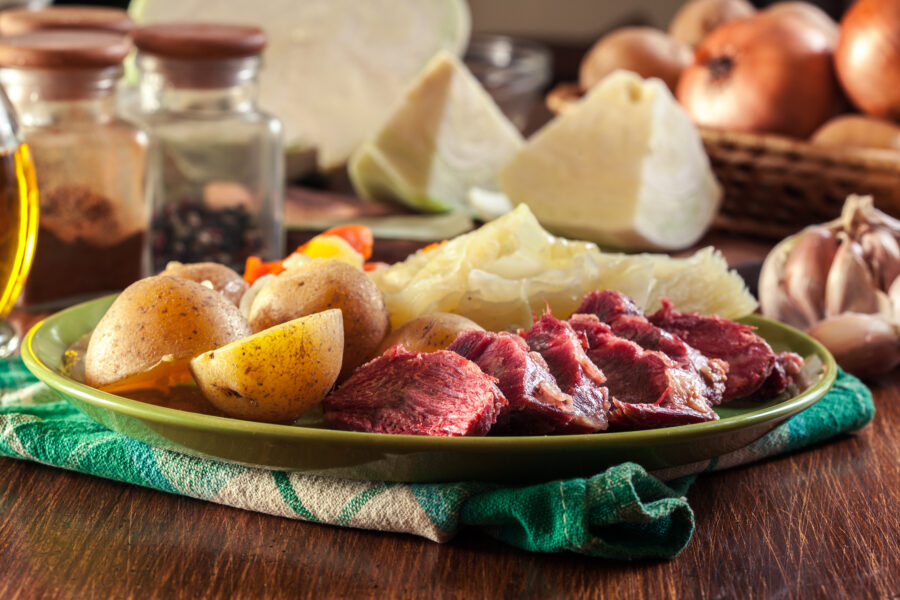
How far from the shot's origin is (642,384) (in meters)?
1.06

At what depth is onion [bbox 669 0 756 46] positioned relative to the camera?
285 centimetres

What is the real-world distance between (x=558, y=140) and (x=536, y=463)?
145cm

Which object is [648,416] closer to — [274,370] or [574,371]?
[574,371]

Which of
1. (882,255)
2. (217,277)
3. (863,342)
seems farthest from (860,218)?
(217,277)

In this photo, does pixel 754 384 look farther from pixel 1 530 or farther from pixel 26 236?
pixel 26 236

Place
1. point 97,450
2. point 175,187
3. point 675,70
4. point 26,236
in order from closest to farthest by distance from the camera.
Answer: point 97,450 → point 26,236 → point 175,187 → point 675,70

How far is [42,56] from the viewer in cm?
162

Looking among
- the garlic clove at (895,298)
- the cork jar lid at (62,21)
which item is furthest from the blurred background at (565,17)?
the garlic clove at (895,298)

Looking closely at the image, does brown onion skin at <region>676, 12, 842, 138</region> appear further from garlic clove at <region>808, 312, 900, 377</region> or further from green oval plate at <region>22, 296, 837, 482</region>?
green oval plate at <region>22, 296, 837, 482</region>

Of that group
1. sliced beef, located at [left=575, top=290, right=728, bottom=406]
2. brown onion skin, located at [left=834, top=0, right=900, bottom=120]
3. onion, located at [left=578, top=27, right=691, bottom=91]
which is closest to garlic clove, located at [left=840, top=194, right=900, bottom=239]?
sliced beef, located at [left=575, top=290, right=728, bottom=406]

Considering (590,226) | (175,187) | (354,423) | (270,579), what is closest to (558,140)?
(590,226)

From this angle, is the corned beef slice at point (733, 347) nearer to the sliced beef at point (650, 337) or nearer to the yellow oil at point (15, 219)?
the sliced beef at point (650, 337)

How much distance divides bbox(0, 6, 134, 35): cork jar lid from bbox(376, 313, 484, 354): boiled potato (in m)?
1.01

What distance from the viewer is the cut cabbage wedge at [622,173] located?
2182 mm
